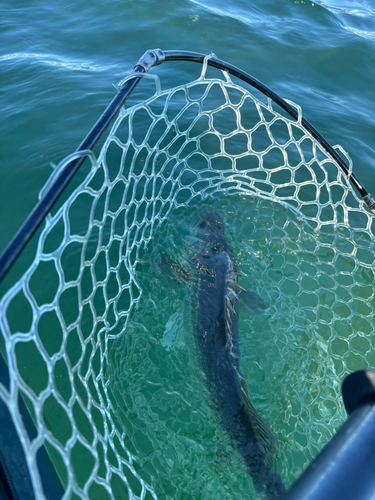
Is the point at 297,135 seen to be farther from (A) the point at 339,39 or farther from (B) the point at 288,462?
(B) the point at 288,462

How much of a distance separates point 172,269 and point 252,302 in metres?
1.00

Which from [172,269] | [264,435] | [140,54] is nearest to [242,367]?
[264,435]

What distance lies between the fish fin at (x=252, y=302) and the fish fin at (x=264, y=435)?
3.79 feet

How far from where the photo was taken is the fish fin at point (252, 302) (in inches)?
168

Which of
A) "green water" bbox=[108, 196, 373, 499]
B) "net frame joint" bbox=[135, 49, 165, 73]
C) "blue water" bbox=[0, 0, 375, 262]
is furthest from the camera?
"blue water" bbox=[0, 0, 375, 262]

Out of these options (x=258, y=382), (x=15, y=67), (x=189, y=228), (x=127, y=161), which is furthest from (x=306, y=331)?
Answer: (x=15, y=67)

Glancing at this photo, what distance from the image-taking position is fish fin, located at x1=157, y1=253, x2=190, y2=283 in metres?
4.55

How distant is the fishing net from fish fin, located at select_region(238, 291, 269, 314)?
0.32 ft

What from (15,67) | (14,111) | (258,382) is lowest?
(258,382)

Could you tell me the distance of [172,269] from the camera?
458 centimetres

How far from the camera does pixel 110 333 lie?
3807 mm

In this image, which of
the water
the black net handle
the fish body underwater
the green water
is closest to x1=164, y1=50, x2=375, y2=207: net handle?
the black net handle

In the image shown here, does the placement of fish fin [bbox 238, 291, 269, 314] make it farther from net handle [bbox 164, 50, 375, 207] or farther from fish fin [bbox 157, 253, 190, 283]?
net handle [bbox 164, 50, 375, 207]

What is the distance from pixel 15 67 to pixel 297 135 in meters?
5.26
